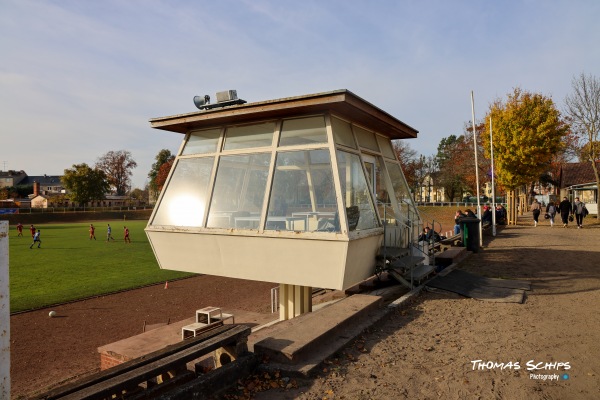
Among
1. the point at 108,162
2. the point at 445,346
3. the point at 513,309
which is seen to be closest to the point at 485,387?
the point at 445,346

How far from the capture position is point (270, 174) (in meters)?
7.28

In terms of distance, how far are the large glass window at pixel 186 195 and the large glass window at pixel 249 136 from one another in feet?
1.95

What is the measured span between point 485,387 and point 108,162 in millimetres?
106060

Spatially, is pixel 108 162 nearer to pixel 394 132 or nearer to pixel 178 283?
pixel 178 283

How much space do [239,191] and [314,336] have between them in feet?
11.5

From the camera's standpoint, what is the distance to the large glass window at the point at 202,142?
8.36 m

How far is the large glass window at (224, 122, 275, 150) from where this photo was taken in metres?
7.65

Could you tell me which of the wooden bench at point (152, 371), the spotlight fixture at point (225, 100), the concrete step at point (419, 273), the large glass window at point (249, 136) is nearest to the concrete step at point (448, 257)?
the concrete step at point (419, 273)

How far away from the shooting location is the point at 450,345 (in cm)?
545

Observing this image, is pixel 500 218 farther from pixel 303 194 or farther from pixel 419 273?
pixel 303 194

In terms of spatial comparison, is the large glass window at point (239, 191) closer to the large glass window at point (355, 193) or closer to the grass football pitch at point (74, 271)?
the large glass window at point (355, 193)

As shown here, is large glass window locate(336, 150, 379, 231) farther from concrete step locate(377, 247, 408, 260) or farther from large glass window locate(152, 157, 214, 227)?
large glass window locate(152, 157, 214, 227)

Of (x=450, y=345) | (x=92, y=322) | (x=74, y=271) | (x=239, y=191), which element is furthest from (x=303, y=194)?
(x=74, y=271)

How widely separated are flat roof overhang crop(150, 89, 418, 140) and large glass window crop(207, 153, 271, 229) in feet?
2.70
